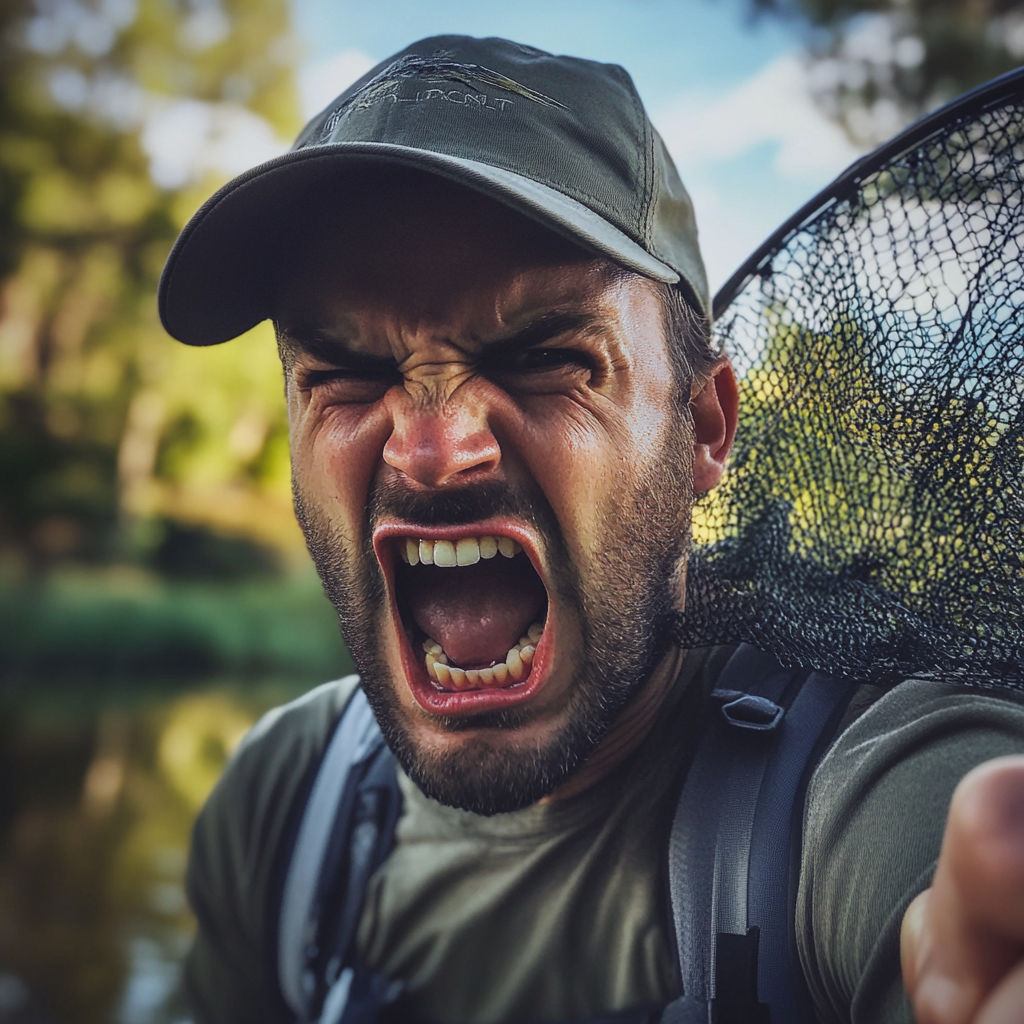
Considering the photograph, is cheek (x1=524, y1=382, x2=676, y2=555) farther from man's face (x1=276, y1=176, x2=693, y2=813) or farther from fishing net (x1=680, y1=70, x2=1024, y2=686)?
fishing net (x1=680, y1=70, x2=1024, y2=686)

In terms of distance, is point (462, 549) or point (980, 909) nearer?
point (980, 909)

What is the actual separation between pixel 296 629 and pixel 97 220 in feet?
26.2

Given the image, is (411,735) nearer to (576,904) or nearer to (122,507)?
(576,904)

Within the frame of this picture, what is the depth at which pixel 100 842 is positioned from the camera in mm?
8328

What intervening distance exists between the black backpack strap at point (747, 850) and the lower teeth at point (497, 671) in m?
0.31

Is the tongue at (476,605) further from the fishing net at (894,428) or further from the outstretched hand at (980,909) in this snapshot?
the outstretched hand at (980,909)

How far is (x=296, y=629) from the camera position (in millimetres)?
16344

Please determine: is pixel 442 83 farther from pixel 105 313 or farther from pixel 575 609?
pixel 105 313

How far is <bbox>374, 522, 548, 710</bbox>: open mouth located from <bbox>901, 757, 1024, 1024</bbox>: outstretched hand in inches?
33.1

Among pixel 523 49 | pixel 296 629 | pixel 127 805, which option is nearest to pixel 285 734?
pixel 523 49

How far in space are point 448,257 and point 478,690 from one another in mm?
685

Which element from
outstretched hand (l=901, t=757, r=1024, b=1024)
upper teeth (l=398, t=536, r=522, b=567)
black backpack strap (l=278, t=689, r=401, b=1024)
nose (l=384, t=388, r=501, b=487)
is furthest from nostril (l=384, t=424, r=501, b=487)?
outstretched hand (l=901, t=757, r=1024, b=1024)

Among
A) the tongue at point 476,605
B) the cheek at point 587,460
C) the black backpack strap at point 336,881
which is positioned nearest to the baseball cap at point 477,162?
the cheek at point 587,460

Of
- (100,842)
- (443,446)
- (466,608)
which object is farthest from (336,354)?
(100,842)
